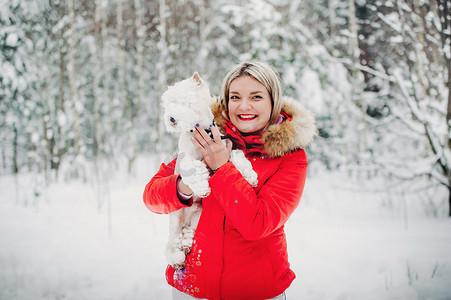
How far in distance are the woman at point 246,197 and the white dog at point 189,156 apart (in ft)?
0.20

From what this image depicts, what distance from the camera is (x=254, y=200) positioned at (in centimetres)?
126

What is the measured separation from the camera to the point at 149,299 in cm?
279

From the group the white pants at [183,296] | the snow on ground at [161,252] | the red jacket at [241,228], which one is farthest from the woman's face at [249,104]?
the snow on ground at [161,252]

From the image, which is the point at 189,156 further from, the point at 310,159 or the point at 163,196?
the point at 310,159

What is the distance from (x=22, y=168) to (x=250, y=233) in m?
15.0

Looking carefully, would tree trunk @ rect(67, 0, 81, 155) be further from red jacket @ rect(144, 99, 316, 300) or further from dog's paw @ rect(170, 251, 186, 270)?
dog's paw @ rect(170, 251, 186, 270)

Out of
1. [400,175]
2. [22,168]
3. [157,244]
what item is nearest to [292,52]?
[400,175]

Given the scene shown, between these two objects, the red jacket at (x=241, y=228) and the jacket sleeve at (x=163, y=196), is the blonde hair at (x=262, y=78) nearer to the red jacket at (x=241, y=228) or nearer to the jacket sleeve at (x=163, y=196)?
the red jacket at (x=241, y=228)

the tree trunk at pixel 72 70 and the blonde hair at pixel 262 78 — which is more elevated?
the tree trunk at pixel 72 70

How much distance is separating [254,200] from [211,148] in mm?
359

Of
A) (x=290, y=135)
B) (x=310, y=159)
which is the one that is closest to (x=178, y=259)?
(x=290, y=135)

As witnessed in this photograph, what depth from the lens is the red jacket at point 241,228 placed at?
4.12 ft

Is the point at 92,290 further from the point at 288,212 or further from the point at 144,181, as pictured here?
the point at 144,181

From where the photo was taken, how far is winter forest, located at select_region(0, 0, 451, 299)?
308 cm
